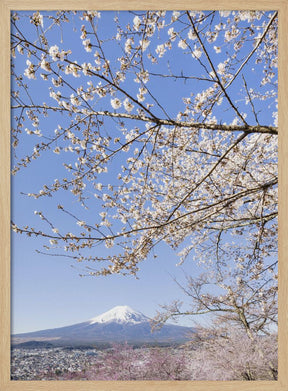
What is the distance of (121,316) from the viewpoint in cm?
140

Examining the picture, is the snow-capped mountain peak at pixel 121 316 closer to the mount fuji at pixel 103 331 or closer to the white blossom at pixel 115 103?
the mount fuji at pixel 103 331

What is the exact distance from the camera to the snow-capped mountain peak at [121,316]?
1383 millimetres

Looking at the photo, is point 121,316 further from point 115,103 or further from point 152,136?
point 115,103

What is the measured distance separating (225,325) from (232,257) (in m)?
0.42

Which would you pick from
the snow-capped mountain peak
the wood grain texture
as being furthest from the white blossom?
the snow-capped mountain peak

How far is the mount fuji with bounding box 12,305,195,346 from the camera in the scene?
1.36 m

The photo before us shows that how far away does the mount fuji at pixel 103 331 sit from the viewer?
1.36 m

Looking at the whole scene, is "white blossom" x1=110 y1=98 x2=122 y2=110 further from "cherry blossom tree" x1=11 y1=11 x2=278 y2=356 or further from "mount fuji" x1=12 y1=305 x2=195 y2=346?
"mount fuji" x1=12 y1=305 x2=195 y2=346

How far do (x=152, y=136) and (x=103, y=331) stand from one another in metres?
1.10

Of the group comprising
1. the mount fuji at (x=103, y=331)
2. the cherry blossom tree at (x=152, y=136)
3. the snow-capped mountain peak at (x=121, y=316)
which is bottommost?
the mount fuji at (x=103, y=331)

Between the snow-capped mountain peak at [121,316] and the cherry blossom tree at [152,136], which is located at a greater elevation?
the cherry blossom tree at [152,136]
